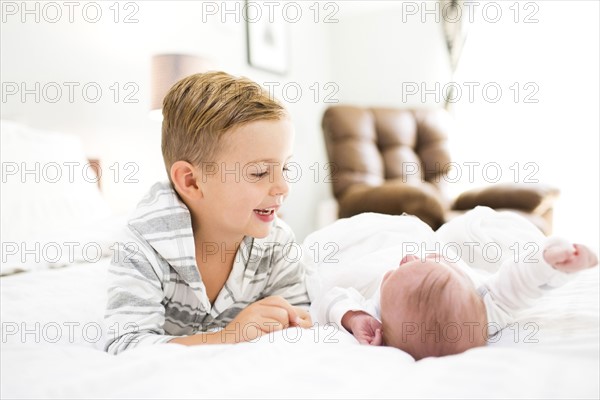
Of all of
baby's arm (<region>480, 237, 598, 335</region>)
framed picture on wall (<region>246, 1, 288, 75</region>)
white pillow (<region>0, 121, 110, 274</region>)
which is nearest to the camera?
baby's arm (<region>480, 237, 598, 335</region>)

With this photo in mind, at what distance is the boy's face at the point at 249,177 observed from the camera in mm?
789

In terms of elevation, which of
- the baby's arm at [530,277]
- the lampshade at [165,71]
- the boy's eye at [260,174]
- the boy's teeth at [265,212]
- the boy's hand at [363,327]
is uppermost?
the lampshade at [165,71]

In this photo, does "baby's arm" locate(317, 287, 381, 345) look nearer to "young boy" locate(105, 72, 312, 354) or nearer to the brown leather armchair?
"young boy" locate(105, 72, 312, 354)

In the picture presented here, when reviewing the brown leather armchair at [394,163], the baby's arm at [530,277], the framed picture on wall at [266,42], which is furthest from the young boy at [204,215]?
the framed picture on wall at [266,42]

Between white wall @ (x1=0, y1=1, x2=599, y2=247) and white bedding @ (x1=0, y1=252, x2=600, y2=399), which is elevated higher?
white wall @ (x1=0, y1=1, x2=599, y2=247)

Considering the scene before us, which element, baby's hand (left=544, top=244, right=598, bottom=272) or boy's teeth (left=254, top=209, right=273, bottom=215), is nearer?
baby's hand (left=544, top=244, right=598, bottom=272)

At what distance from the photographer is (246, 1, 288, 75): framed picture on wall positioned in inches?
118

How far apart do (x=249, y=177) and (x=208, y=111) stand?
0.13 metres

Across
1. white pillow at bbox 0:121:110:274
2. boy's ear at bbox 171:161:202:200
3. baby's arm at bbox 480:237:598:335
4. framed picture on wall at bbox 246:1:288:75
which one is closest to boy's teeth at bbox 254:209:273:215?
boy's ear at bbox 171:161:202:200

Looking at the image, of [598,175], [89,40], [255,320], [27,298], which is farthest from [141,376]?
[598,175]

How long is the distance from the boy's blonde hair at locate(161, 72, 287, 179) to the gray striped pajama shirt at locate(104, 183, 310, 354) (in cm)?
10

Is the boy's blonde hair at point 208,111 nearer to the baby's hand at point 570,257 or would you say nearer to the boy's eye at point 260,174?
the boy's eye at point 260,174

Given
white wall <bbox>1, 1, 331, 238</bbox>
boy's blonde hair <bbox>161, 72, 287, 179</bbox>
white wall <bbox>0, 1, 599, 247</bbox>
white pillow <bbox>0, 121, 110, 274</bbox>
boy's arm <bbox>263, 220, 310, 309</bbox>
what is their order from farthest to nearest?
white wall <bbox>0, 1, 599, 247</bbox>
white wall <bbox>1, 1, 331, 238</bbox>
white pillow <bbox>0, 121, 110, 274</bbox>
boy's arm <bbox>263, 220, 310, 309</bbox>
boy's blonde hair <bbox>161, 72, 287, 179</bbox>

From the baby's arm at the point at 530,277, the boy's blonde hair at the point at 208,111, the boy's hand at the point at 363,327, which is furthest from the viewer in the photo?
the boy's blonde hair at the point at 208,111
